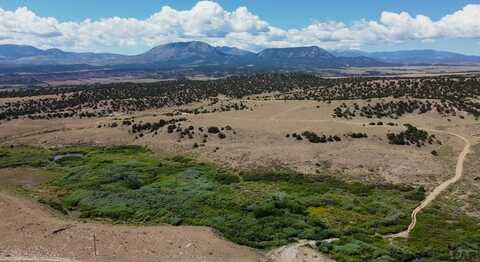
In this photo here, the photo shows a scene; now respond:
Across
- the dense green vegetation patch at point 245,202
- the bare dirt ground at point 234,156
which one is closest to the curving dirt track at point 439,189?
the dense green vegetation patch at point 245,202

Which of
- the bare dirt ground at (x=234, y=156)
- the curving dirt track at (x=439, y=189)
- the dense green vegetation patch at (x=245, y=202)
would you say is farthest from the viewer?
the curving dirt track at (x=439, y=189)

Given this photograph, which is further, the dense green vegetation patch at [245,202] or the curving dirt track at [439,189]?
the curving dirt track at [439,189]

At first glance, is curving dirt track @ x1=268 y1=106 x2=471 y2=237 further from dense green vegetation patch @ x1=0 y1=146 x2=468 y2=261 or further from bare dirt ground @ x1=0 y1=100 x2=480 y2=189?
bare dirt ground @ x1=0 y1=100 x2=480 y2=189

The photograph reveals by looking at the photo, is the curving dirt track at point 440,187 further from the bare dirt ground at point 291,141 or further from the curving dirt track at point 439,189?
the bare dirt ground at point 291,141

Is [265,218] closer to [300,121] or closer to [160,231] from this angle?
[160,231]

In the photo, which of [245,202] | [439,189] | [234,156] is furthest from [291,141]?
[245,202]

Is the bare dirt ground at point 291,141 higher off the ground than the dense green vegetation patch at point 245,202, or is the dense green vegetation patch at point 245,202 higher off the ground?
the bare dirt ground at point 291,141

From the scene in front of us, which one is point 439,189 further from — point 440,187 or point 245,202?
point 245,202

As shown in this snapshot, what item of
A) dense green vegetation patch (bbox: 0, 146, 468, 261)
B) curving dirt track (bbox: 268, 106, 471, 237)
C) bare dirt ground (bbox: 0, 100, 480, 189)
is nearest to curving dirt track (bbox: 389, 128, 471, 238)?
curving dirt track (bbox: 268, 106, 471, 237)
